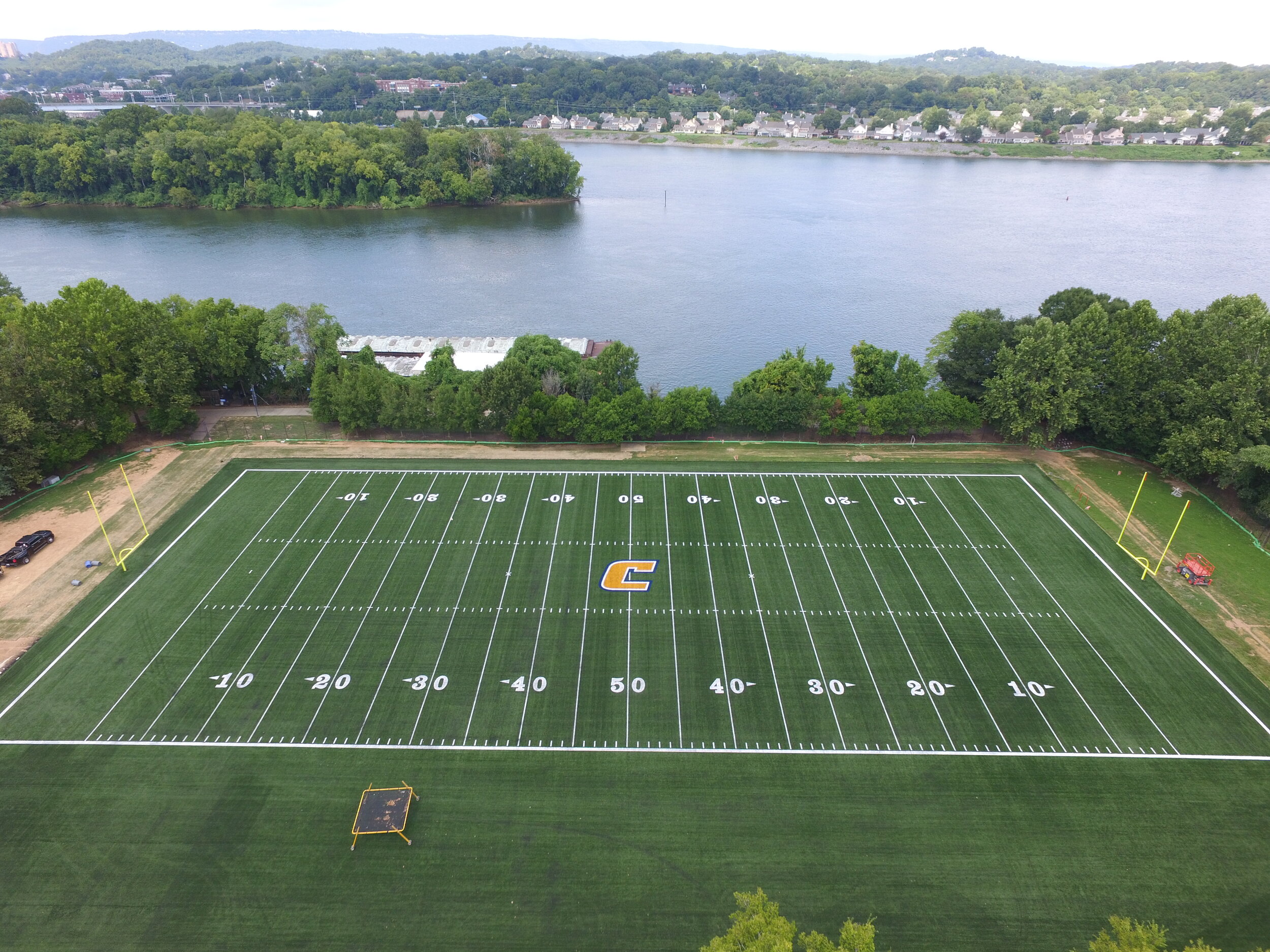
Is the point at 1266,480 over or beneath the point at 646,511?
over

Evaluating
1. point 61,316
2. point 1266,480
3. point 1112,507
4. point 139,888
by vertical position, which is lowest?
point 139,888

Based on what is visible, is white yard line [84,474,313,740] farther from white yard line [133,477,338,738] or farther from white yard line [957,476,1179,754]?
white yard line [957,476,1179,754]

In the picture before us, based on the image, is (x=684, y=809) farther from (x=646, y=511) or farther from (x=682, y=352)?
(x=682, y=352)

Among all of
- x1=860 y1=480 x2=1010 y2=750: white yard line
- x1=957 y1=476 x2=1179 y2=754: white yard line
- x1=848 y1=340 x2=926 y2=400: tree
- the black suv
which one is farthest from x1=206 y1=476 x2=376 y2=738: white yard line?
x1=957 y1=476 x2=1179 y2=754: white yard line

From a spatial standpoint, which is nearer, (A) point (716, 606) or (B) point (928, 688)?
(B) point (928, 688)

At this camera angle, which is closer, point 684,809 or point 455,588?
point 684,809

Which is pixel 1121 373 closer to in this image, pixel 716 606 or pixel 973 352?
pixel 973 352

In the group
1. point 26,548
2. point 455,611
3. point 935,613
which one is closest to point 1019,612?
point 935,613

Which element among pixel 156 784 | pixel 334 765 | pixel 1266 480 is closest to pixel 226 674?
pixel 156 784
